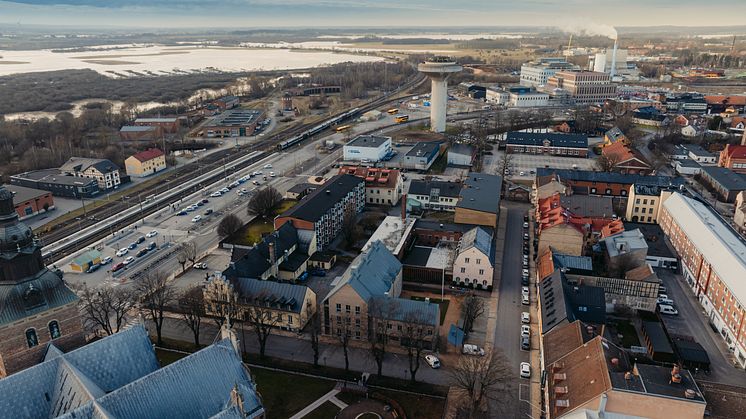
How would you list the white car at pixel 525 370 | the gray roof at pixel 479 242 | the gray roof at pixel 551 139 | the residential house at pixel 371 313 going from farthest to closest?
the gray roof at pixel 551 139, the gray roof at pixel 479 242, the residential house at pixel 371 313, the white car at pixel 525 370

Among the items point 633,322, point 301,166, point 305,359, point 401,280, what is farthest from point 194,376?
point 301,166

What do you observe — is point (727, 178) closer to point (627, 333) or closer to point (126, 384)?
point (627, 333)

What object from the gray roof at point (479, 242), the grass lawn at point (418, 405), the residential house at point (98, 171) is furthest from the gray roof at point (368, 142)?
the grass lawn at point (418, 405)

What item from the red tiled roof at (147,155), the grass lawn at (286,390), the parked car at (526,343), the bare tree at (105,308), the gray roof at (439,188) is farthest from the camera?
the red tiled roof at (147,155)

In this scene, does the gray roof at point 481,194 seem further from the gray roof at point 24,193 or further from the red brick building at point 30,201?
the gray roof at point 24,193

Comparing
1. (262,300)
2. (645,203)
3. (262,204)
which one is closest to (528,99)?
(645,203)

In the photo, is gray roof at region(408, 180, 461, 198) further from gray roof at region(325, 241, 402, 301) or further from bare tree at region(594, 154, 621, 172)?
bare tree at region(594, 154, 621, 172)

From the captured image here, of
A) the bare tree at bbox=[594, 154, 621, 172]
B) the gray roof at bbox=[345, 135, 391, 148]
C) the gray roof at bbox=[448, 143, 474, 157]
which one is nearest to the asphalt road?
the bare tree at bbox=[594, 154, 621, 172]
